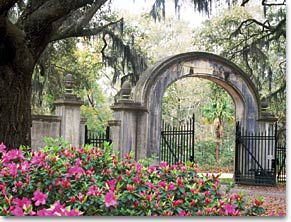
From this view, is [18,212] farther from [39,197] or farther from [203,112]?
[203,112]

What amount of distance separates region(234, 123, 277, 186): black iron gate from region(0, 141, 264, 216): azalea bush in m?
4.34

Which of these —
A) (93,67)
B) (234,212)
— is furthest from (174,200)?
(93,67)

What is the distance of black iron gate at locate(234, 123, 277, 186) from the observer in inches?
270

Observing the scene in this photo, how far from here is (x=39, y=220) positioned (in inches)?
85.0

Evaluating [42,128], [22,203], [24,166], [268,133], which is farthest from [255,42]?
[22,203]

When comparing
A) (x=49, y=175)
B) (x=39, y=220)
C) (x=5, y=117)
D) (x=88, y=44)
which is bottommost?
(x=39, y=220)

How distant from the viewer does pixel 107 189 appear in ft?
7.66

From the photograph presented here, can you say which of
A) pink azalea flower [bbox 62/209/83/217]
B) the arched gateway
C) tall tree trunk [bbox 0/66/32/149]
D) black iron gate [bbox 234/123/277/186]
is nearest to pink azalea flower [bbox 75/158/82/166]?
pink azalea flower [bbox 62/209/83/217]

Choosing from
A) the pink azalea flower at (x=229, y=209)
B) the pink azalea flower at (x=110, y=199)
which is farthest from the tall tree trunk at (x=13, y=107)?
the pink azalea flower at (x=229, y=209)

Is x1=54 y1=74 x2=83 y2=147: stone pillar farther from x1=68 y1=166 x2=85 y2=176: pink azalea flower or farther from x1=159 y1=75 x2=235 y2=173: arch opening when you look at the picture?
x1=159 y1=75 x2=235 y2=173: arch opening

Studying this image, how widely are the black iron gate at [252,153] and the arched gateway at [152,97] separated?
0.78 meters

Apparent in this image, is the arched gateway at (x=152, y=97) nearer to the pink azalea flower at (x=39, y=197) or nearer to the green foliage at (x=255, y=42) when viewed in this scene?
the green foliage at (x=255, y=42)

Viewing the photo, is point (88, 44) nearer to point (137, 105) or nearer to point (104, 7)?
point (104, 7)

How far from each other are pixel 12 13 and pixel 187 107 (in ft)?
24.4
